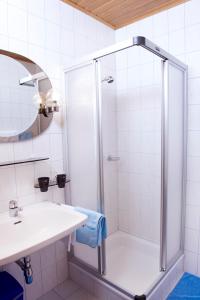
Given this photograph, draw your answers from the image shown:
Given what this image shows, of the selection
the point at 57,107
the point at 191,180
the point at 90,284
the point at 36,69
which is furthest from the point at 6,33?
the point at 90,284

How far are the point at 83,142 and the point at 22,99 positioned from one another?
0.53m

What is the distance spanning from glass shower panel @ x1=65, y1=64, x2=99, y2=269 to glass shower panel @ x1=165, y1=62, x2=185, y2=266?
53 centimetres

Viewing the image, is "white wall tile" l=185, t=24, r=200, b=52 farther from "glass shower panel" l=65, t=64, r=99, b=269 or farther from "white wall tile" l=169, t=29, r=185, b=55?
"glass shower panel" l=65, t=64, r=99, b=269

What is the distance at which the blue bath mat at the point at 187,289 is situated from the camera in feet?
5.49

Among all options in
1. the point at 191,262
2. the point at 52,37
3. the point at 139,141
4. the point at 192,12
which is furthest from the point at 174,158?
the point at 52,37

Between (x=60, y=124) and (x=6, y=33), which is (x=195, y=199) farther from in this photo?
(x=6, y=33)

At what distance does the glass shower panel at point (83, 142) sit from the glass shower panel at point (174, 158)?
1.74 feet

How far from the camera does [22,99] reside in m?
1.55

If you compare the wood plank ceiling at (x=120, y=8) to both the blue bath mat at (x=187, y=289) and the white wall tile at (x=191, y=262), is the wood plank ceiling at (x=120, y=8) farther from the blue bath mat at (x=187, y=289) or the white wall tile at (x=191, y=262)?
the blue bath mat at (x=187, y=289)

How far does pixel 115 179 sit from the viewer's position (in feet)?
7.93

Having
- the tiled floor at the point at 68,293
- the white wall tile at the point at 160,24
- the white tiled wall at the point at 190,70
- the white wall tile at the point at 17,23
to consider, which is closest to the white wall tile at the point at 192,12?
the white tiled wall at the point at 190,70

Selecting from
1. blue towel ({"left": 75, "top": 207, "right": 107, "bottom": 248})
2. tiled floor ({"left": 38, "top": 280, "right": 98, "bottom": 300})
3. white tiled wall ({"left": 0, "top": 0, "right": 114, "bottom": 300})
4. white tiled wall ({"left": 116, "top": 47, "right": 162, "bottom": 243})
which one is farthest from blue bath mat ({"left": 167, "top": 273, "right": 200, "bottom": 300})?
white tiled wall ({"left": 0, "top": 0, "right": 114, "bottom": 300})

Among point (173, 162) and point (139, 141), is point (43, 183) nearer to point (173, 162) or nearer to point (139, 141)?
point (173, 162)

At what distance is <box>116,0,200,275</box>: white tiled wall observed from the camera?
180cm
